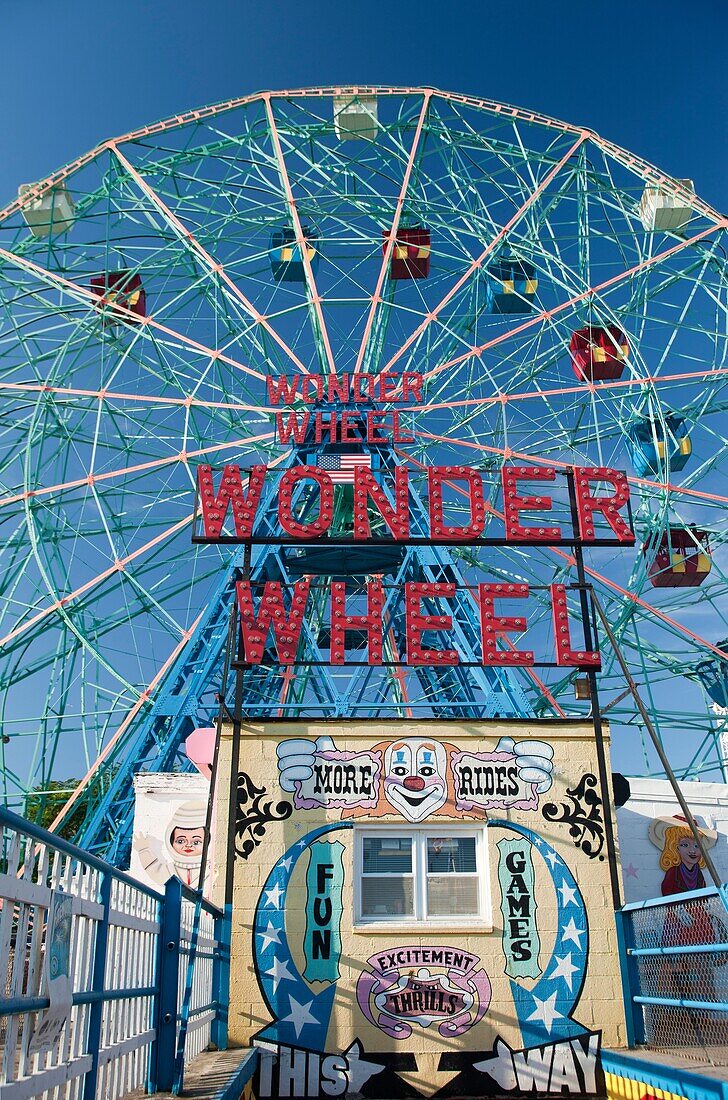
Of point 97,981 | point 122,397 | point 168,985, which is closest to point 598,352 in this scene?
point 122,397

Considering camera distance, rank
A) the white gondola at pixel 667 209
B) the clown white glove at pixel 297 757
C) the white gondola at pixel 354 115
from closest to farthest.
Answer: the clown white glove at pixel 297 757
the white gondola at pixel 667 209
the white gondola at pixel 354 115

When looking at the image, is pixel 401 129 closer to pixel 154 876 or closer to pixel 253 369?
pixel 253 369

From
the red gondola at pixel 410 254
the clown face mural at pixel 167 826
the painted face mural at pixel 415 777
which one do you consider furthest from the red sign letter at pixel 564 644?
the red gondola at pixel 410 254

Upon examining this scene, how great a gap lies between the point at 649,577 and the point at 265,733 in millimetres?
15045

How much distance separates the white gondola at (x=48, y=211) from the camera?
24453 mm

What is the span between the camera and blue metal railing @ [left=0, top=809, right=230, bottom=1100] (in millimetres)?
3467

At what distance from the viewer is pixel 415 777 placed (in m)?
10.9

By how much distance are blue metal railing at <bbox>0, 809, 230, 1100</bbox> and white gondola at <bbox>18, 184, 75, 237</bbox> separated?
2094 centimetres

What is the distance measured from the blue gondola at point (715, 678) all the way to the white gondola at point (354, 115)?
16.4m

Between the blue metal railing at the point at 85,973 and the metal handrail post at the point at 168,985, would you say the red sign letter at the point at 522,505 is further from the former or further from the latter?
the metal handrail post at the point at 168,985

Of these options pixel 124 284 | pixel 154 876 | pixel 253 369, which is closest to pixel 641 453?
pixel 253 369

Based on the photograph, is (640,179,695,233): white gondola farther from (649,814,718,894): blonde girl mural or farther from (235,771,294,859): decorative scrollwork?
(235,771,294,859): decorative scrollwork

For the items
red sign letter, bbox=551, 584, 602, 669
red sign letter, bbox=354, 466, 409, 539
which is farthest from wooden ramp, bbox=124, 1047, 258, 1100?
red sign letter, bbox=354, 466, 409, 539

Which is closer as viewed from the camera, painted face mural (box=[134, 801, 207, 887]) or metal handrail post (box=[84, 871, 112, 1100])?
metal handrail post (box=[84, 871, 112, 1100])
